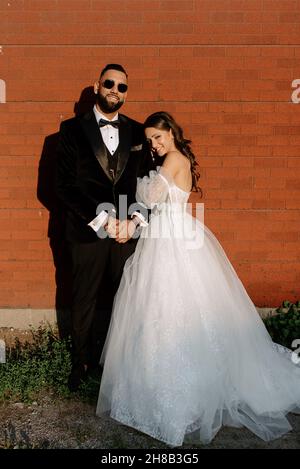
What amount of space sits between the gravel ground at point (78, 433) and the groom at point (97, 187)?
263mm

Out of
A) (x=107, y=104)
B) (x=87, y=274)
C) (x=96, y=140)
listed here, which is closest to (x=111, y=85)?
(x=107, y=104)

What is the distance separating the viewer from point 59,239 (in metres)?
4.13

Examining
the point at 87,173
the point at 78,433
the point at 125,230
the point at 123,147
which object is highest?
the point at 123,147

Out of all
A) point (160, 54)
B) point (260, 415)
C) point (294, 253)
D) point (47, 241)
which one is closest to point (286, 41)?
point (160, 54)

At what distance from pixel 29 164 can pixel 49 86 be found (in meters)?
0.70

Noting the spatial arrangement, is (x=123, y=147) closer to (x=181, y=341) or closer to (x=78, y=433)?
(x=181, y=341)

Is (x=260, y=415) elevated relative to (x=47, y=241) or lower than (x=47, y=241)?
lower

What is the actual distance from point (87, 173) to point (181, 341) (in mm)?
1297

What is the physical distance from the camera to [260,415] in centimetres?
283

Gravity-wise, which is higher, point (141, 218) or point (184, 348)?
point (141, 218)

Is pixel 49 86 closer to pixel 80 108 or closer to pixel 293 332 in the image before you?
pixel 80 108

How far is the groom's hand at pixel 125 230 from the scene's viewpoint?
3.11 meters

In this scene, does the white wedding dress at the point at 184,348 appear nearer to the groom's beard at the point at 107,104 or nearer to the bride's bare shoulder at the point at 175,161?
the bride's bare shoulder at the point at 175,161

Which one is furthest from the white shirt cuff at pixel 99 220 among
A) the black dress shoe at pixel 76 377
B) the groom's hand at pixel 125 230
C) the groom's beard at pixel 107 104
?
the black dress shoe at pixel 76 377
